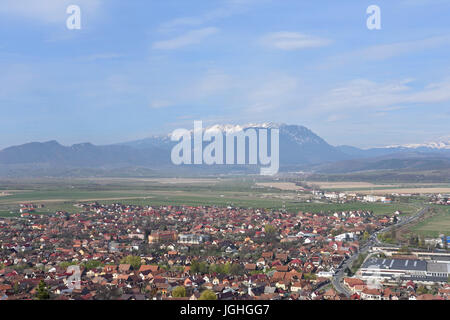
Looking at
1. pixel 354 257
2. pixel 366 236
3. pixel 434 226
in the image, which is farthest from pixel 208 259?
pixel 434 226

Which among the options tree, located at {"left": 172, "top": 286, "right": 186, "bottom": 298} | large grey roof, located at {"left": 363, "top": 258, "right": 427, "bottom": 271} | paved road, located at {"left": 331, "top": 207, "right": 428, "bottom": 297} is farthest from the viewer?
large grey roof, located at {"left": 363, "top": 258, "right": 427, "bottom": 271}

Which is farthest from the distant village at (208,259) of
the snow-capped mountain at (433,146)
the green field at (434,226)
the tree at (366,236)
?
the snow-capped mountain at (433,146)

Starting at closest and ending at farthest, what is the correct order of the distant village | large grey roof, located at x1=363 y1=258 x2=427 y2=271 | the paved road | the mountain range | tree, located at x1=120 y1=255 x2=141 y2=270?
the distant village → the paved road → large grey roof, located at x1=363 y1=258 x2=427 y2=271 → tree, located at x1=120 y1=255 x2=141 y2=270 → the mountain range

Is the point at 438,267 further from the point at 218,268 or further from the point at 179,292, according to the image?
the point at 179,292

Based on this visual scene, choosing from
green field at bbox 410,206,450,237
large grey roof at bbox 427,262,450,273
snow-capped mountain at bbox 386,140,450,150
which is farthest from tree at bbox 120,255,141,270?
snow-capped mountain at bbox 386,140,450,150

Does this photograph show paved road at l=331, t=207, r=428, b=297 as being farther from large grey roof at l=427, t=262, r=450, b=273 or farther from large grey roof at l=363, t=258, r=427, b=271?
large grey roof at l=427, t=262, r=450, b=273
